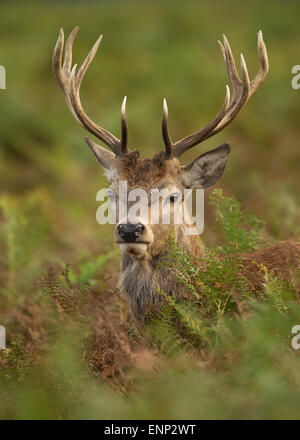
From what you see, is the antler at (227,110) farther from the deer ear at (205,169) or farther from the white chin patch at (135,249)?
the white chin patch at (135,249)

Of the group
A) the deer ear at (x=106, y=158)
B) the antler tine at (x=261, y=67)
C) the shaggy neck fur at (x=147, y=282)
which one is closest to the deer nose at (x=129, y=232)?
the shaggy neck fur at (x=147, y=282)

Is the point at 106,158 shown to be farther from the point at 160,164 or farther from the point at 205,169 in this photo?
the point at 205,169

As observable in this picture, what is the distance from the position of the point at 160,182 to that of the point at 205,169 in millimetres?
646

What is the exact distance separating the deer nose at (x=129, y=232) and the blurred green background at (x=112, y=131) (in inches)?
53.3

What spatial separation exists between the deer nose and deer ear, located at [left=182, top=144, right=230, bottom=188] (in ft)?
3.41

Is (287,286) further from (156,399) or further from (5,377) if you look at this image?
(5,377)

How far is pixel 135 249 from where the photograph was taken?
4941 millimetres

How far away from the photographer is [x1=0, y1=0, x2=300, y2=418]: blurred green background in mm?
7430

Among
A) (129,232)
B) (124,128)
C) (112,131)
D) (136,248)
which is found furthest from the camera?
(112,131)

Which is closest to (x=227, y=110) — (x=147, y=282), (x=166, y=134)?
(x=166, y=134)

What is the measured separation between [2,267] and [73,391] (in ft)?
12.6

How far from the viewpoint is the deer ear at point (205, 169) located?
5.66 meters

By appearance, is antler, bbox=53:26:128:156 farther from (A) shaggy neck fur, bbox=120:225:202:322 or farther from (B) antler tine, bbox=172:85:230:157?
(A) shaggy neck fur, bbox=120:225:202:322

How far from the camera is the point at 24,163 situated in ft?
42.5
